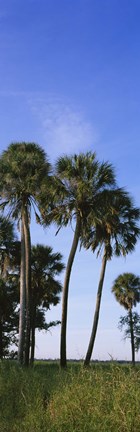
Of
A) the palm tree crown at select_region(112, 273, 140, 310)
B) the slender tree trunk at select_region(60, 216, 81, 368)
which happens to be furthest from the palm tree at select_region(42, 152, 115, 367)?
the palm tree crown at select_region(112, 273, 140, 310)

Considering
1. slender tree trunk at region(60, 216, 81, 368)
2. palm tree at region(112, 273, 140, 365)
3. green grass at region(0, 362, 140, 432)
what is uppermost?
palm tree at region(112, 273, 140, 365)

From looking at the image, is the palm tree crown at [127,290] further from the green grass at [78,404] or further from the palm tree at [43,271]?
the green grass at [78,404]

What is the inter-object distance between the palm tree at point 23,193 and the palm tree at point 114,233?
3587mm

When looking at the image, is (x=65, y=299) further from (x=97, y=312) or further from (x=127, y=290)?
(x=127, y=290)

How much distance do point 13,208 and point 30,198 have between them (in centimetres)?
115

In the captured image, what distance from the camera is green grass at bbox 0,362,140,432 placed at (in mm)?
7504

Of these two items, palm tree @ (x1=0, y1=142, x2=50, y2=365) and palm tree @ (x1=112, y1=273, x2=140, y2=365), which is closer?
palm tree @ (x1=0, y1=142, x2=50, y2=365)

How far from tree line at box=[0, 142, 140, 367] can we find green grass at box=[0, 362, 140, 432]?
16.5 meters

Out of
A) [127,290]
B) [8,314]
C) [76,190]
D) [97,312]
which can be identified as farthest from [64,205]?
[127,290]

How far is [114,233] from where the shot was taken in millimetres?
34625

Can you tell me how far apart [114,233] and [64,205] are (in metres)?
6.51

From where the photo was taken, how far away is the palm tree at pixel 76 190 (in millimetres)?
28564

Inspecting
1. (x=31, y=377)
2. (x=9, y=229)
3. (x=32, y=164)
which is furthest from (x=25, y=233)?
(x=31, y=377)

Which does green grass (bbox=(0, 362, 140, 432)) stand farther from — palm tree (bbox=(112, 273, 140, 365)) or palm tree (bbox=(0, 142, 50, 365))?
palm tree (bbox=(112, 273, 140, 365))
